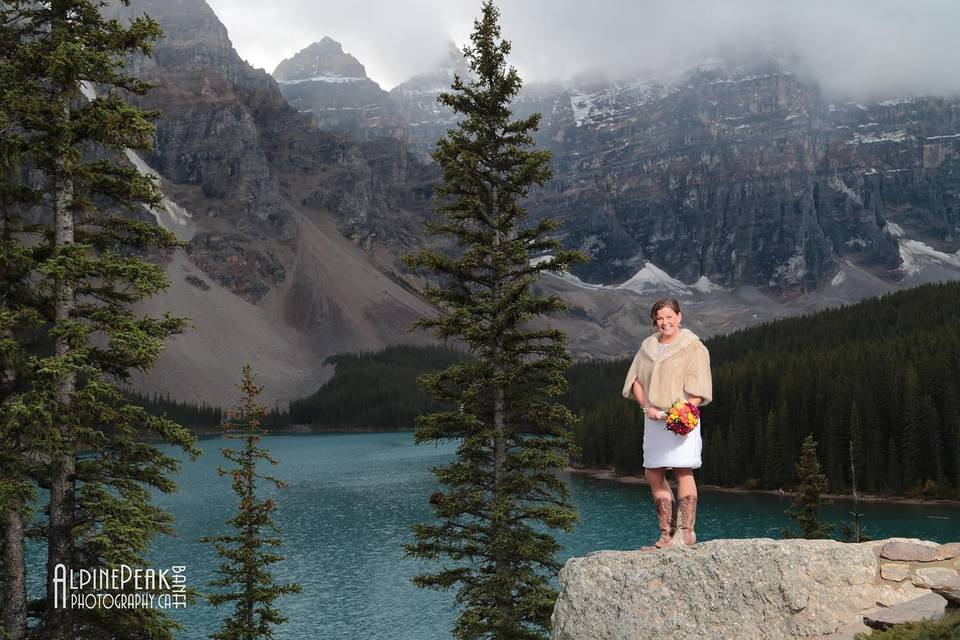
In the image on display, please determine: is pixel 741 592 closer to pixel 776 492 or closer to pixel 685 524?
pixel 685 524

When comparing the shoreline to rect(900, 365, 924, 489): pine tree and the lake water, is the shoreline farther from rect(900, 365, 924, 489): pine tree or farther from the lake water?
rect(900, 365, 924, 489): pine tree

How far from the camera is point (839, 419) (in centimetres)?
10062

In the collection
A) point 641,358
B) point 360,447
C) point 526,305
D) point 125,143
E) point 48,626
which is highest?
point 125,143

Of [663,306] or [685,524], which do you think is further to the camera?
[663,306]

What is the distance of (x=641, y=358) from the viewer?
13.3m

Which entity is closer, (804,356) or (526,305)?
(526,305)

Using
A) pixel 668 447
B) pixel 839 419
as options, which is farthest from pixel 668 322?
pixel 839 419

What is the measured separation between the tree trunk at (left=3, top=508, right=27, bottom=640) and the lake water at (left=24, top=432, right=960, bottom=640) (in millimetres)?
32941

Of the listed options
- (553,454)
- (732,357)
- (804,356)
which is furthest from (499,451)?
(732,357)

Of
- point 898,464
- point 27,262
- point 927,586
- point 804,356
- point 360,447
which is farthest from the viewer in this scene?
point 360,447

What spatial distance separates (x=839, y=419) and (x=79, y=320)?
101m

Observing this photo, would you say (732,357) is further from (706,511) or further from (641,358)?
(641,358)

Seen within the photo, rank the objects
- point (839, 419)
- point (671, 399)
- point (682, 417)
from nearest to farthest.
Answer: point (682, 417) < point (671, 399) < point (839, 419)

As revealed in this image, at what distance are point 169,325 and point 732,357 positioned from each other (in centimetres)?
16097
